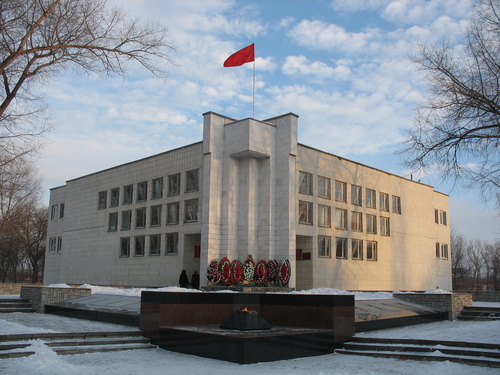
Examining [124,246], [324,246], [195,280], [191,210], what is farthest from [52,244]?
[324,246]

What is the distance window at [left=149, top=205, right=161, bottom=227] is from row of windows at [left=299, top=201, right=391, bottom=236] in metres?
9.09

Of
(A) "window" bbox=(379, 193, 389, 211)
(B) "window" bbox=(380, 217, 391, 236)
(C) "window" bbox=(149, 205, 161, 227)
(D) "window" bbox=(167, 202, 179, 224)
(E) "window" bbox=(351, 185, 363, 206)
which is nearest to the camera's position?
(D) "window" bbox=(167, 202, 179, 224)

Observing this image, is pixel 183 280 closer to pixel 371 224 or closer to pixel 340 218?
pixel 340 218

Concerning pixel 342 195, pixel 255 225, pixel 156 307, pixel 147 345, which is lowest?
A: pixel 147 345

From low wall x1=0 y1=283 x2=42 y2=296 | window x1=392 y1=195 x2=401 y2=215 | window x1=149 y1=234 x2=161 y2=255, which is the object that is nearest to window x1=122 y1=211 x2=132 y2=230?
window x1=149 y1=234 x2=161 y2=255

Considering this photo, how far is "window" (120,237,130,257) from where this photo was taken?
107ft

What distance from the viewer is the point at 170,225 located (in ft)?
96.9

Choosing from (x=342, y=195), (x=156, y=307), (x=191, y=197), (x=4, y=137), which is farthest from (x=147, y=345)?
(x=342, y=195)

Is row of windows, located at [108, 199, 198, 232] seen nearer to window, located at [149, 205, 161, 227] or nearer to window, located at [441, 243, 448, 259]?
window, located at [149, 205, 161, 227]

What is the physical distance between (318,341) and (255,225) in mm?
15110

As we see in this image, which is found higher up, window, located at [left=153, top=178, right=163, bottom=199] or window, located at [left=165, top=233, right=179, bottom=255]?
window, located at [left=153, top=178, right=163, bottom=199]

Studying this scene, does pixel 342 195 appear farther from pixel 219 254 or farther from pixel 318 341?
pixel 318 341

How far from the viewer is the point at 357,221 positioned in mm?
32562

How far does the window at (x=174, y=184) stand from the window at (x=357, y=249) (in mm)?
11935
